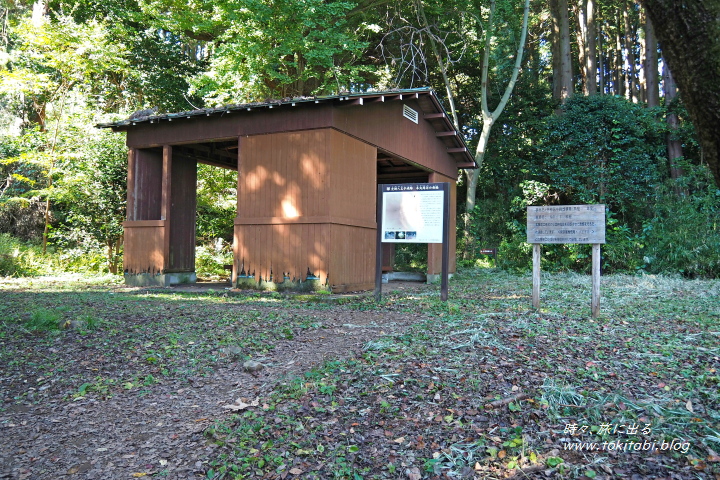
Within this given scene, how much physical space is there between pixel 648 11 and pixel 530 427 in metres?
2.64

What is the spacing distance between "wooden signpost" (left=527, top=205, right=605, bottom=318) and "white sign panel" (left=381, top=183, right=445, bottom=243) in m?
1.53

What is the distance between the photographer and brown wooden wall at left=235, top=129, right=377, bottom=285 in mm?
9203

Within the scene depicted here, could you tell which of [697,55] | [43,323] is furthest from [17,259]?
[697,55]

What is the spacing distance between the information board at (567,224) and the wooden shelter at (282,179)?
363 cm

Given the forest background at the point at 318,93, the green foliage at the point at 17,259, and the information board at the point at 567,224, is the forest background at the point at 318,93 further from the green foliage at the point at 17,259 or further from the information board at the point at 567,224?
the information board at the point at 567,224

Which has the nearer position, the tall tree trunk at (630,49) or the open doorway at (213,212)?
the open doorway at (213,212)

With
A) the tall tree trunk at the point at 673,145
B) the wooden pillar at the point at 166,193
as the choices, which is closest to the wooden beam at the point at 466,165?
the tall tree trunk at the point at 673,145

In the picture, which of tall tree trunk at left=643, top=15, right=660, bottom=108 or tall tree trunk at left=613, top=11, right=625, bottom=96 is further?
tall tree trunk at left=613, top=11, right=625, bottom=96

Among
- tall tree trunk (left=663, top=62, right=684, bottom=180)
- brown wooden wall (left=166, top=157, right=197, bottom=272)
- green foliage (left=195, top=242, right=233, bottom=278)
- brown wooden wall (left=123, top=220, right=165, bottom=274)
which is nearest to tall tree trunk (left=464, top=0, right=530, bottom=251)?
tall tree trunk (left=663, top=62, right=684, bottom=180)

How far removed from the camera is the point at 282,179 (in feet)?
31.6

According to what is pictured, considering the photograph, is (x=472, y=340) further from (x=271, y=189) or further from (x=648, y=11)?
(x=271, y=189)

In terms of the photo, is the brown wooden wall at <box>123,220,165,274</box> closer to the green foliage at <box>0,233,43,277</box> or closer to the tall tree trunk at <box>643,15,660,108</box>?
the green foliage at <box>0,233,43,277</box>

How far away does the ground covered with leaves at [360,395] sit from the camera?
3.19 metres

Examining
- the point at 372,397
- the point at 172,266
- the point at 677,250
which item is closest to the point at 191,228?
the point at 172,266
